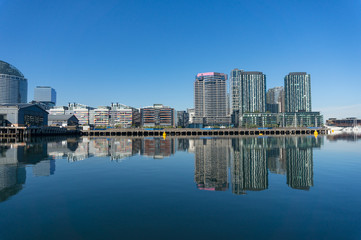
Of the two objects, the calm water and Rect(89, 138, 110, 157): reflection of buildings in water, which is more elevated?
the calm water

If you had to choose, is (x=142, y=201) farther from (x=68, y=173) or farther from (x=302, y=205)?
(x=68, y=173)

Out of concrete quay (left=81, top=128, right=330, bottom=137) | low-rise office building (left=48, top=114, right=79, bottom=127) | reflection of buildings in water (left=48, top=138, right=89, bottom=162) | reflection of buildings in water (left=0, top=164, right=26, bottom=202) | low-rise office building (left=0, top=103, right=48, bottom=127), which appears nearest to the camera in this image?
reflection of buildings in water (left=0, top=164, right=26, bottom=202)

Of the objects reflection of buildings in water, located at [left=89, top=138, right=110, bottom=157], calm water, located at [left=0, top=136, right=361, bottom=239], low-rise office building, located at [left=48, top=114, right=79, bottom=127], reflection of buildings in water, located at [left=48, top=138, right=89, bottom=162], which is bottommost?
reflection of buildings in water, located at [left=89, top=138, right=110, bottom=157]

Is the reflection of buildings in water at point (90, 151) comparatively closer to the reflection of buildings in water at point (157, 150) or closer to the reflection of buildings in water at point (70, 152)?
the reflection of buildings in water at point (70, 152)

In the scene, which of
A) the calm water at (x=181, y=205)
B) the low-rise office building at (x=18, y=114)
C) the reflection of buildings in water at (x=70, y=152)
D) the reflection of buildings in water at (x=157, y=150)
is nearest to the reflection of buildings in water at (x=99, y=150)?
the reflection of buildings in water at (x=70, y=152)

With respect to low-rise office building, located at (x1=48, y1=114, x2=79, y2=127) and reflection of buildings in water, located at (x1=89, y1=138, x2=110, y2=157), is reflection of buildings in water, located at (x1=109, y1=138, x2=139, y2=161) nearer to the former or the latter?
reflection of buildings in water, located at (x1=89, y1=138, x2=110, y2=157)

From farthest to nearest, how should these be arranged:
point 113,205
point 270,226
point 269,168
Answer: point 269,168, point 113,205, point 270,226

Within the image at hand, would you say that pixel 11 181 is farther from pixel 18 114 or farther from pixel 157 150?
pixel 18 114

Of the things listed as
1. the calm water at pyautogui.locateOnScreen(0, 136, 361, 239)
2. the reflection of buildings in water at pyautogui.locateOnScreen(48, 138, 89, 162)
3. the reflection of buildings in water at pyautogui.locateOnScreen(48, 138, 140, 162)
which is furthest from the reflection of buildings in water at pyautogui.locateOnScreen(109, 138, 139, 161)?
the calm water at pyautogui.locateOnScreen(0, 136, 361, 239)

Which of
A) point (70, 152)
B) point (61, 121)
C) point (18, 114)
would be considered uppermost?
point (18, 114)

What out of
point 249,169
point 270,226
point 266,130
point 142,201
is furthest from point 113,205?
point 266,130

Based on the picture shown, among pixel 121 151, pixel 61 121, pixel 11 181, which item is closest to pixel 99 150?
pixel 121 151

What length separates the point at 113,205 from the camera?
14844mm

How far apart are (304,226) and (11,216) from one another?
16.0m
